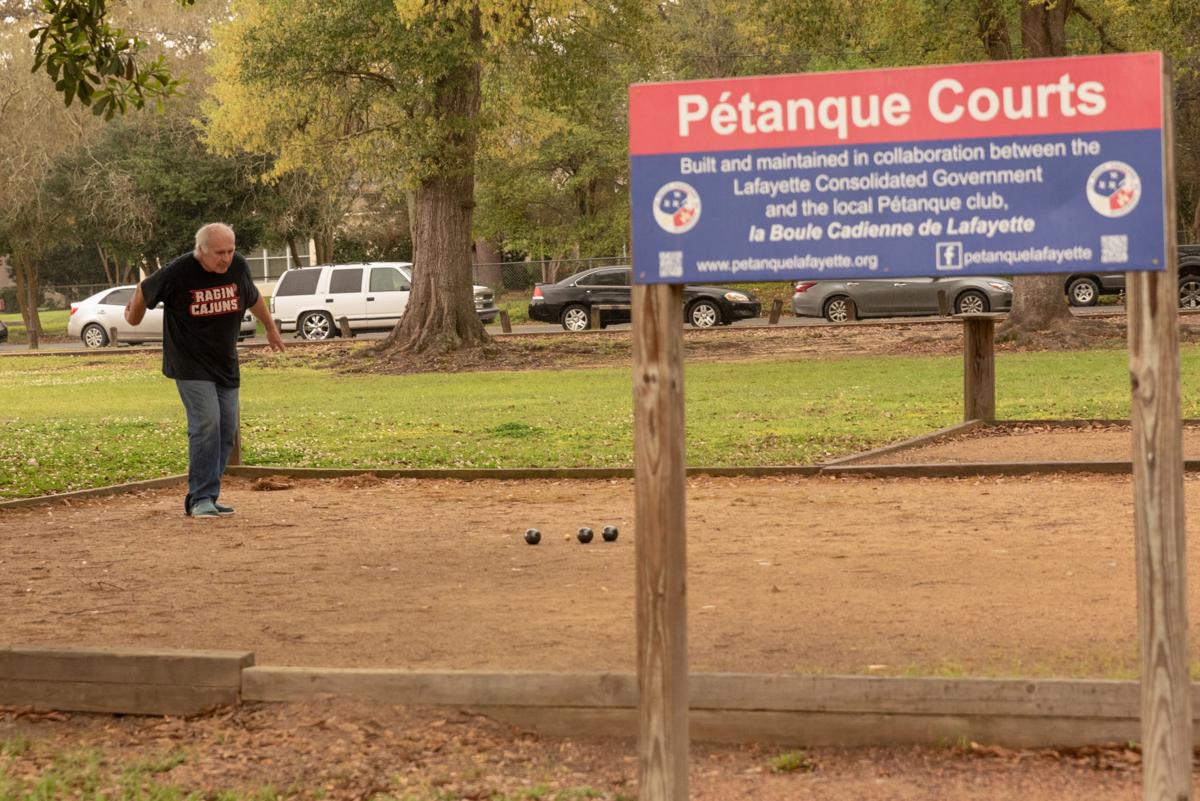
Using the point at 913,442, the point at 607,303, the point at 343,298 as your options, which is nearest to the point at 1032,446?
the point at 913,442

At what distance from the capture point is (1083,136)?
405cm

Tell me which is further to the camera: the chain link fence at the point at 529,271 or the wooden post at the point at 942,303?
the chain link fence at the point at 529,271

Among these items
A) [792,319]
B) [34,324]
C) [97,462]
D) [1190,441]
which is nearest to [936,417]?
[1190,441]

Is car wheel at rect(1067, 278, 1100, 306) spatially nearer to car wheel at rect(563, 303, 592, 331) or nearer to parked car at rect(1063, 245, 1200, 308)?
parked car at rect(1063, 245, 1200, 308)

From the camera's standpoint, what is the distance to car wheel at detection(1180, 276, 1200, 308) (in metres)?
36.3

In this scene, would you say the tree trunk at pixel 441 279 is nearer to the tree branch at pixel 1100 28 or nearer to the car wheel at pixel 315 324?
the car wheel at pixel 315 324

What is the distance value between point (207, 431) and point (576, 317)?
28.2m

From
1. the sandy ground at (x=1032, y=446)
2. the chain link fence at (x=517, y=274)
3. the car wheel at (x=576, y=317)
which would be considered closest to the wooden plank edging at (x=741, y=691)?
the sandy ground at (x=1032, y=446)

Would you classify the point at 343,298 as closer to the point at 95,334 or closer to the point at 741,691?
the point at 95,334

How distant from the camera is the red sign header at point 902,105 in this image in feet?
13.2

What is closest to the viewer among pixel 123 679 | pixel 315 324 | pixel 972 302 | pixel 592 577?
pixel 123 679

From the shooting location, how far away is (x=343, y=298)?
37625 mm

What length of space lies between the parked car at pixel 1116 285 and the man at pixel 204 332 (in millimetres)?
28165

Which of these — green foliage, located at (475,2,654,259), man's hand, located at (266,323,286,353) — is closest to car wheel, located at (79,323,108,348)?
green foliage, located at (475,2,654,259)
